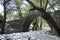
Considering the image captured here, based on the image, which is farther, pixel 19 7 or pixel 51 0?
pixel 19 7

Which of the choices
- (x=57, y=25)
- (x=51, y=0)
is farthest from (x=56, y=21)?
(x=51, y=0)

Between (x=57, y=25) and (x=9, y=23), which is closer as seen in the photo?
(x=57, y=25)

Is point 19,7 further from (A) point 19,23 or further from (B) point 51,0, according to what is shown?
(B) point 51,0

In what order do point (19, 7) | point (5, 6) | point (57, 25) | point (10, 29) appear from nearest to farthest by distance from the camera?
point (57, 25), point (5, 6), point (10, 29), point (19, 7)

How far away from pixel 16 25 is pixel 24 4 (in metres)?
3.14

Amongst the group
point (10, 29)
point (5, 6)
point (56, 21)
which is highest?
point (5, 6)

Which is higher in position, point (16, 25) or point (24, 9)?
point (24, 9)

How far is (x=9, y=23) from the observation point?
41.1 feet

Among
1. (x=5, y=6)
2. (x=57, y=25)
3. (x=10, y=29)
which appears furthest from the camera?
(x=10, y=29)

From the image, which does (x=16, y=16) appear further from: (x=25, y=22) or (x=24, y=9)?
Result: (x=25, y=22)

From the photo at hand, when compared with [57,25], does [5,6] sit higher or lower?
higher

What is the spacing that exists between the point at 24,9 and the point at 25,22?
2.96 meters

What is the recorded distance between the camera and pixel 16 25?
12461 millimetres

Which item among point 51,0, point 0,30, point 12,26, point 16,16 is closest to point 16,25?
point 12,26
